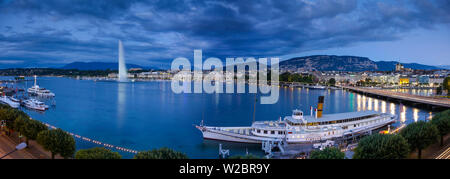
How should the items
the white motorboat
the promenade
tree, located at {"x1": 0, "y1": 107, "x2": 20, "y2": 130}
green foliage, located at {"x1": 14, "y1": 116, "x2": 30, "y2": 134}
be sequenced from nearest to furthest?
the promenade < green foliage, located at {"x1": 14, "y1": 116, "x2": 30, "y2": 134} < tree, located at {"x1": 0, "y1": 107, "x2": 20, "y2": 130} < the white motorboat

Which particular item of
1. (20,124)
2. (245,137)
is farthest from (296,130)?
(20,124)

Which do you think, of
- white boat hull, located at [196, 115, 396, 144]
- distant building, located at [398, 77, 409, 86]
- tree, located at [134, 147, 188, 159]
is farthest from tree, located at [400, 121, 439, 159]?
distant building, located at [398, 77, 409, 86]

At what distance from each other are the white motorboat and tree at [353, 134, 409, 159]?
17.1ft

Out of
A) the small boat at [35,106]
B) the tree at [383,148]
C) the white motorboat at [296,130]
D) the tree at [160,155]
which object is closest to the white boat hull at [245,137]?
the white motorboat at [296,130]

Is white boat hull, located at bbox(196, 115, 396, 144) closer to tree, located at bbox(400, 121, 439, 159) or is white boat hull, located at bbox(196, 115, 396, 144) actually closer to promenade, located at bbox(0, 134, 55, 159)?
tree, located at bbox(400, 121, 439, 159)

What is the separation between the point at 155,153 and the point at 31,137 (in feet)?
27.4

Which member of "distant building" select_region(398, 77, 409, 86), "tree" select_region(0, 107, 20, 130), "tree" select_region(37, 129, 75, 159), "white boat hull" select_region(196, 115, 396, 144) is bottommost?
"white boat hull" select_region(196, 115, 396, 144)

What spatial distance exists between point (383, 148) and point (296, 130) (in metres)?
5.91

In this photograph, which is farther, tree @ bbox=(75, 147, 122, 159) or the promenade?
the promenade

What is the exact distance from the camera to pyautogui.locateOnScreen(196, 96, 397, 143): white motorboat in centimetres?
1515

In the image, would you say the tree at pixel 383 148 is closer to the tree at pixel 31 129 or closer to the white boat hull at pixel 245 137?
the white boat hull at pixel 245 137

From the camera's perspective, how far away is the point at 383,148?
9.45 meters

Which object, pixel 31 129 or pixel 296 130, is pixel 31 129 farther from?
pixel 296 130
